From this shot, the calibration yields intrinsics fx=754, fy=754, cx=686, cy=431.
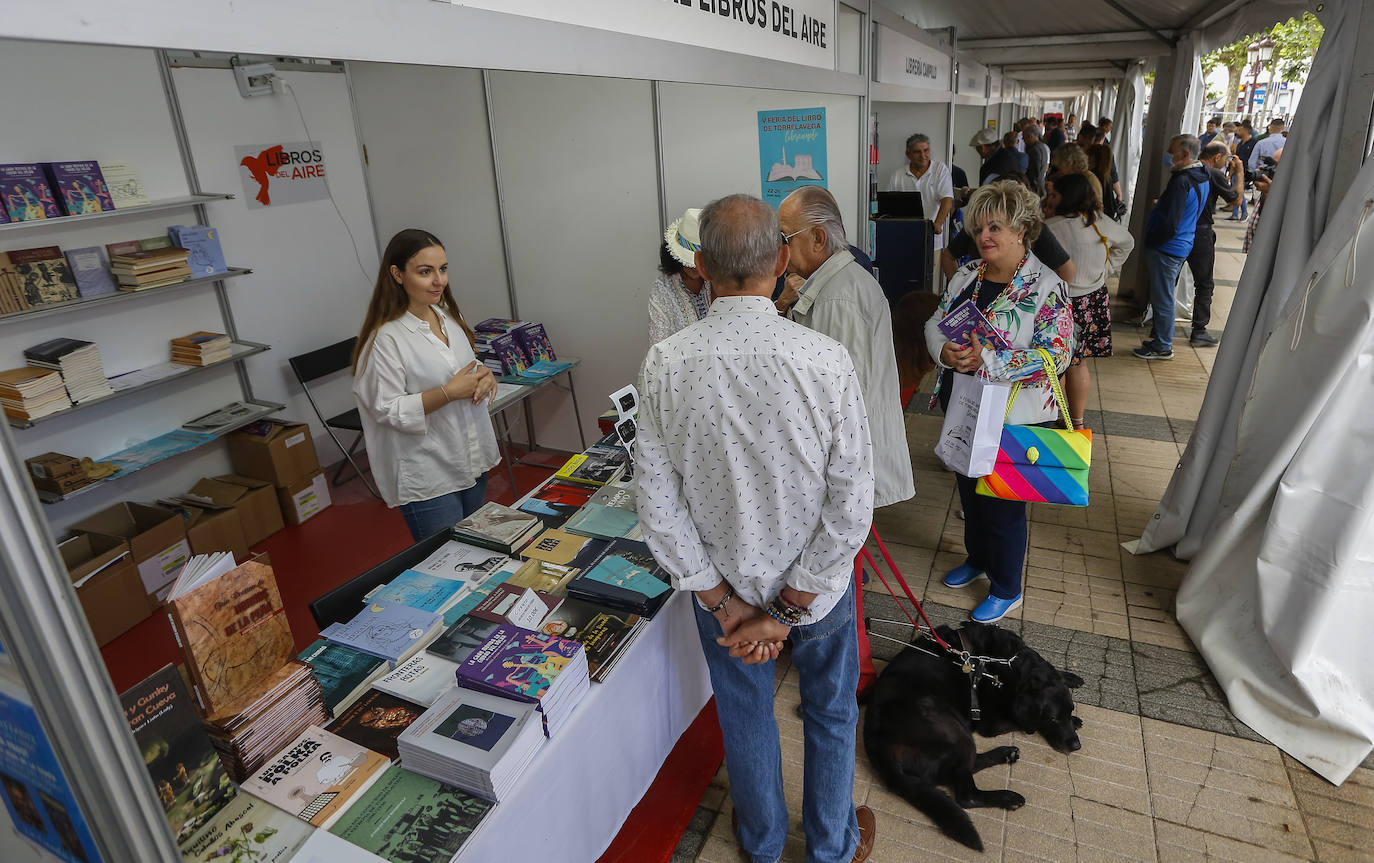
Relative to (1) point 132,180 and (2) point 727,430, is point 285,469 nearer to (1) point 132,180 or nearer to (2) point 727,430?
(1) point 132,180

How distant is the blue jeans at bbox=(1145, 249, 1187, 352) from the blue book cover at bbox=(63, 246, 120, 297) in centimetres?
704

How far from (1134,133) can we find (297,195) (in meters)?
9.47

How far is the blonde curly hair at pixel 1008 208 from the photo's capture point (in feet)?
8.91

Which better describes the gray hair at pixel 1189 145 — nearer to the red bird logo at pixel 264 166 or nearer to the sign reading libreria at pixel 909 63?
the sign reading libreria at pixel 909 63

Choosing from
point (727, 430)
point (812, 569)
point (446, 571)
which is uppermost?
point (727, 430)

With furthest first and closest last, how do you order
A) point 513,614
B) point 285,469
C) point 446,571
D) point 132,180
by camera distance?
point 285,469 < point 132,180 < point 446,571 < point 513,614

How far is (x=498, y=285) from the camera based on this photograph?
4699mm

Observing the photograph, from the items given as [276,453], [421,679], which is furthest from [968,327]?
[276,453]

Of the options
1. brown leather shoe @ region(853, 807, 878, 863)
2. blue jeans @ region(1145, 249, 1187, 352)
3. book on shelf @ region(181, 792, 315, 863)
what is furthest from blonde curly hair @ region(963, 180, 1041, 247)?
blue jeans @ region(1145, 249, 1187, 352)

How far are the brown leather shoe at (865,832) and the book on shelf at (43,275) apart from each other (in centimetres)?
390

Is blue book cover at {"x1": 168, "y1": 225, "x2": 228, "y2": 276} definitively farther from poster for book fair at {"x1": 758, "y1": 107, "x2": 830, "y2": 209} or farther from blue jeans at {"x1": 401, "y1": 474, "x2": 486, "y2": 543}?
poster for book fair at {"x1": 758, "y1": 107, "x2": 830, "y2": 209}

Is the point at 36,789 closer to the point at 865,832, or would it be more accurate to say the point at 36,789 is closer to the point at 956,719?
the point at 865,832

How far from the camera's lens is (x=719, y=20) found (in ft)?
7.99

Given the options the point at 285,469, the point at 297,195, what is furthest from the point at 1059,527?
the point at 297,195
